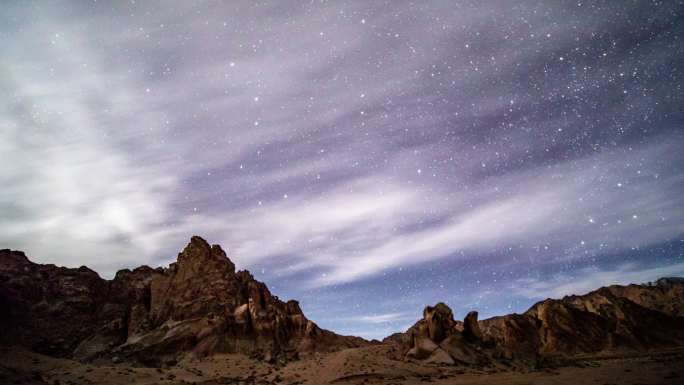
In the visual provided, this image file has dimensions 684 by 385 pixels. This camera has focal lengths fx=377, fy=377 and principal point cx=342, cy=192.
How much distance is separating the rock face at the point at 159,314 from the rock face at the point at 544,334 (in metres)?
19.7

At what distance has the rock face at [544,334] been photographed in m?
58.5

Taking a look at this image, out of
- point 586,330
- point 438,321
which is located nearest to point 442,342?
point 438,321

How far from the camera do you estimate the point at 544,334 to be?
74.8m

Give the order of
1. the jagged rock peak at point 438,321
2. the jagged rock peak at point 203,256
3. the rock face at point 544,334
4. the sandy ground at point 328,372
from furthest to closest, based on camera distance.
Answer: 1. the jagged rock peak at point 203,256
2. the jagged rock peak at point 438,321
3. the rock face at point 544,334
4. the sandy ground at point 328,372

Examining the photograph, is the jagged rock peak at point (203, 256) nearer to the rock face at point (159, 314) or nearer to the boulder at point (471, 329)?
the rock face at point (159, 314)

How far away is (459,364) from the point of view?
52969 millimetres

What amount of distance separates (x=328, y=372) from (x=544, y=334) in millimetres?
49562

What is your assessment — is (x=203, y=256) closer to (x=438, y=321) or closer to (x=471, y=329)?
(x=438, y=321)

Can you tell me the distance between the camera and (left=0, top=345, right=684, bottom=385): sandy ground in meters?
35.1

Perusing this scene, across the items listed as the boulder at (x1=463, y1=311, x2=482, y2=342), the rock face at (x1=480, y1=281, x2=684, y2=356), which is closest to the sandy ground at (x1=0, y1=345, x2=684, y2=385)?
the rock face at (x1=480, y1=281, x2=684, y2=356)

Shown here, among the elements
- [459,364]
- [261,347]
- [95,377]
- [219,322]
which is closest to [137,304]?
[219,322]

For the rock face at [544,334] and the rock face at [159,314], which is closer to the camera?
the rock face at [544,334]

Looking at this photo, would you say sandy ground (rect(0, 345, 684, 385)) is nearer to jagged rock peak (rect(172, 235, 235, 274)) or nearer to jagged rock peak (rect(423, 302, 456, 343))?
jagged rock peak (rect(423, 302, 456, 343))

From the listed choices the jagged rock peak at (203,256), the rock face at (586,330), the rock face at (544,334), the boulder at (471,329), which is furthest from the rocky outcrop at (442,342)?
the jagged rock peak at (203,256)
